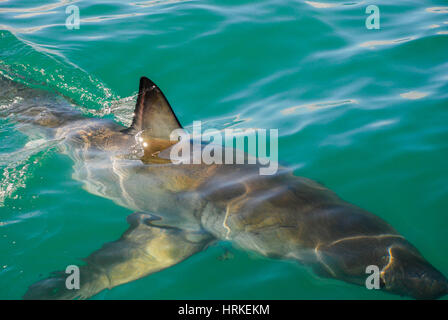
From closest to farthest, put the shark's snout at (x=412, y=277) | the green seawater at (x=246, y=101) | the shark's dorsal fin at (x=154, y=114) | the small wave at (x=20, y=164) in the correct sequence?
the shark's snout at (x=412, y=277)
the green seawater at (x=246, y=101)
the shark's dorsal fin at (x=154, y=114)
the small wave at (x=20, y=164)

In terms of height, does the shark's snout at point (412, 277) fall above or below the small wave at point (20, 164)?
below

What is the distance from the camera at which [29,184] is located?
4.95 m

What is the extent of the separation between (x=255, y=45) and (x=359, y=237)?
17.5ft

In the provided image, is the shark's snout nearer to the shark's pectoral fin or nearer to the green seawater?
the green seawater

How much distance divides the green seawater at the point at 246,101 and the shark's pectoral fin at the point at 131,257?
12 cm

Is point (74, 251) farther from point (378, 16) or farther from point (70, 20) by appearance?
point (378, 16)

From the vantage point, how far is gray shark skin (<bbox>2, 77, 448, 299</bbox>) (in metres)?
3.55

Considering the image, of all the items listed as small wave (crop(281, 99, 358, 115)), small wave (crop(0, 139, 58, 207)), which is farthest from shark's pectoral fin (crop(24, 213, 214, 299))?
small wave (crop(281, 99, 358, 115))

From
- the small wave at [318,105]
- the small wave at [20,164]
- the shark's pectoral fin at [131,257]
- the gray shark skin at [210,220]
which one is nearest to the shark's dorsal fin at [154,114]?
the gray shark skin at [210,220]

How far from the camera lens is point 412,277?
330 centimetres

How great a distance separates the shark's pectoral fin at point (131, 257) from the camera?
3646 millimetres

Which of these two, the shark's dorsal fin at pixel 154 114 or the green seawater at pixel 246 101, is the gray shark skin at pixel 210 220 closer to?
the shark's dorsal fin at pixel 154 114

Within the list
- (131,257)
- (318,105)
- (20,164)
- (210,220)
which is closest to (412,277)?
(210,220)

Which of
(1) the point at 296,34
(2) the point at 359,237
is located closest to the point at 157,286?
(2) the point at 359,237
